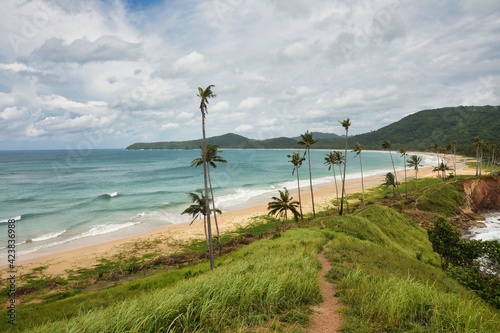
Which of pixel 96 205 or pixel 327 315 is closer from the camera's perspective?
pixel 327 315

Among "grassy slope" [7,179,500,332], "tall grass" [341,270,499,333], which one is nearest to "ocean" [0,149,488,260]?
"grassy slope" [7,179,500,332]

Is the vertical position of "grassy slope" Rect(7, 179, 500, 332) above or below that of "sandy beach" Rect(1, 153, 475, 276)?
above

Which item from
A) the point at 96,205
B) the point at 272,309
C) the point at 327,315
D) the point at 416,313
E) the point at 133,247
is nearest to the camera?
the point at 416,313

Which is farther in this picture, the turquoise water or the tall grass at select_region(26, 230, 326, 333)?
the turquoise water

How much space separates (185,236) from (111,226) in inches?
692

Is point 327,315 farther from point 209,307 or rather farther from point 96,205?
point 96,205

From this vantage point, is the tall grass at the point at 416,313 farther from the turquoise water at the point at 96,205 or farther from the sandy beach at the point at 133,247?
the turquoise water at the point at 96,205

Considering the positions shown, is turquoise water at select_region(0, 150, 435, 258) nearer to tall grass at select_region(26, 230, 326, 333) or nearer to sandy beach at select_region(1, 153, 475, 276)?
sandy beach at select_region(1, 153, 475, 276)

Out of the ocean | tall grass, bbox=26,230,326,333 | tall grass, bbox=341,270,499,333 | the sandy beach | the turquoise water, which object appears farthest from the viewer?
the turquoise water

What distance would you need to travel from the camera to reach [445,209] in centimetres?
6128

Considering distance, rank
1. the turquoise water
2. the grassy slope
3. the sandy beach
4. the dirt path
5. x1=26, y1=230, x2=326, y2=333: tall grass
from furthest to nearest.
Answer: the turquoise water, the sandy beach, the dirt path, the grassy slope, x1=26, y1=230, x2=326, y2=333: tall grass

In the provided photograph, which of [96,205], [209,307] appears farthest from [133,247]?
[209,307]

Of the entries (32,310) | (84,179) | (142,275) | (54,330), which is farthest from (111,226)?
(84,179)

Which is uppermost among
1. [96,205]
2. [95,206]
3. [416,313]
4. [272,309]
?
[272,309]
